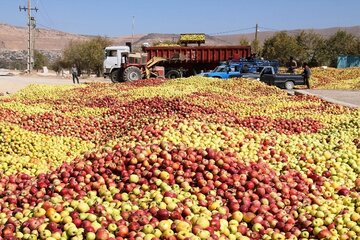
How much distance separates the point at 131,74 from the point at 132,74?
97 millimetres

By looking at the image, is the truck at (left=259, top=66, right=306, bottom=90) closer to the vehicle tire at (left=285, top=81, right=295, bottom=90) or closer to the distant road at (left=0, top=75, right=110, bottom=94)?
the vehicle tire at (left=285, top=81, right=295, bottom=90)

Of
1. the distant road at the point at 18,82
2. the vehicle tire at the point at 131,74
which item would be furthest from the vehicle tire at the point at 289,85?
the distant road at the point at 18,82

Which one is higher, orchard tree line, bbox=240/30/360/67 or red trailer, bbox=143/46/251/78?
orchard tree line, bbox=240/30/360/67

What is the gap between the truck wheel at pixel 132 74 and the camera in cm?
3731

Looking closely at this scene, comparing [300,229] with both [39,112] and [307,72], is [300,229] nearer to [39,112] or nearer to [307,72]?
[39,112]

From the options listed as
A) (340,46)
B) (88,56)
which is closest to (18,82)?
(88,56)

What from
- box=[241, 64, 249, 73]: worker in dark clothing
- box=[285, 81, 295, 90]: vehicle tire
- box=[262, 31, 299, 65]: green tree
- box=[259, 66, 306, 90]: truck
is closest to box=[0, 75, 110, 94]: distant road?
box=[241, 64, 249, 73]: worker in dark clothing

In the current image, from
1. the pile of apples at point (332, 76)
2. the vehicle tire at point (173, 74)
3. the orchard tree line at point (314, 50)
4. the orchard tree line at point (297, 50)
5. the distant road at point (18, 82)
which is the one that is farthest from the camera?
the orchard tree line at point (297, 50)

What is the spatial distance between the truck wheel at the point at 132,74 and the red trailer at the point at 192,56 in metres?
6.67

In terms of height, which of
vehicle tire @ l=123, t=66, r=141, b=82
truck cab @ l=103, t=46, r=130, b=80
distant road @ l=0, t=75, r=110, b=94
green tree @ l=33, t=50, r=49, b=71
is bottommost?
distant road @ l=0, t=75, r=110, b=94

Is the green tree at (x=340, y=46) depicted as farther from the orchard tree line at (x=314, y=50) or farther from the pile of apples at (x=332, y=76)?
the pile of apples at (x=332, y=76)

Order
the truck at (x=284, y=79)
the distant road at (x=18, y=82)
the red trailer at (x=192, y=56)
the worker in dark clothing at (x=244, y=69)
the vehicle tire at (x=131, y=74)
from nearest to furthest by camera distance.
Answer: the truck at (x=284, y=79) < the distant road at (x=18, y=82) < the worker in dark clothing at (x=244, y=69) < the vehicle tire at (x=131, y=74) < the red trailer at (x=192, y=56)

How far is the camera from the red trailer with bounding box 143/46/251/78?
4438 cm

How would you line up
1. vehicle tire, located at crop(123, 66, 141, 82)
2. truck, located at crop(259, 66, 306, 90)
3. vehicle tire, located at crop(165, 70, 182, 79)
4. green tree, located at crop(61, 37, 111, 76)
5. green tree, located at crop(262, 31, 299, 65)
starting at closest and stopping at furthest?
truck, located at crop(259, 66, 306, 90) < vehicle tire, located at crop(123, 66, 141, 82) < vehicle tire, located at crop(165, 70, 182, 79) < green tree, located at crop(262, 31, 299, 65) < green tree, located at crop(61, 37, 111, 76)
